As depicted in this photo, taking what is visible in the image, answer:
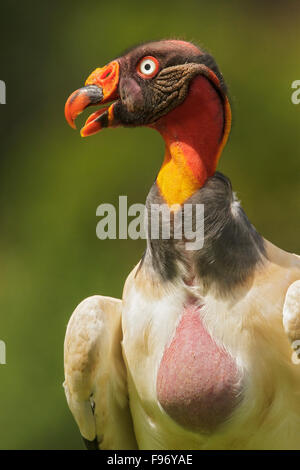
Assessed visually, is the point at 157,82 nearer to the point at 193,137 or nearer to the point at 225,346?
the point at 193,137

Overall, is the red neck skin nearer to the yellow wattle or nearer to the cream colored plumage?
the yellow wattle

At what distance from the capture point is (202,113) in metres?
1.94

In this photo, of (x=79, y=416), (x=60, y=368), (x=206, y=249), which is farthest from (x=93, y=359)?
(x=60, y=368)

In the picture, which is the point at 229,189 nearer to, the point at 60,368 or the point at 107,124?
the point at 107,124

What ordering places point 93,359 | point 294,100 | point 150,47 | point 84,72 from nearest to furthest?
1. point 150,47
2. point 93,359
3. point 294,100
4. point 84,72

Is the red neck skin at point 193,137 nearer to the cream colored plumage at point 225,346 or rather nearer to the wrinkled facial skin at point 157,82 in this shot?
the wrinkled facial skin at point 157,82

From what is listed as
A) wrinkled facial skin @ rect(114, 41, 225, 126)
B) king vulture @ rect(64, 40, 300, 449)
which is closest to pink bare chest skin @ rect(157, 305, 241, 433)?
king vulture @ rect(64, 40, 300, 449)

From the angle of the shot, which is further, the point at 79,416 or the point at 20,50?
the point at 20,50

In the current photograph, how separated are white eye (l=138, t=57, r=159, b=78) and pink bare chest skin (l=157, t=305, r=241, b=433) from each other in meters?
0.56

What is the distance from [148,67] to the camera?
193 centimetres

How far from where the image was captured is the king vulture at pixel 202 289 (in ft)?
6.33

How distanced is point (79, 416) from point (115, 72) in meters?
0.95

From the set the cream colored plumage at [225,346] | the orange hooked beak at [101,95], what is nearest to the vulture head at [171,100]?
the orange hooked beak at [101,95]

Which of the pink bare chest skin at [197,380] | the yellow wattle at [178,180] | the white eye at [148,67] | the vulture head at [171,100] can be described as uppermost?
the white eye at [148,67]
